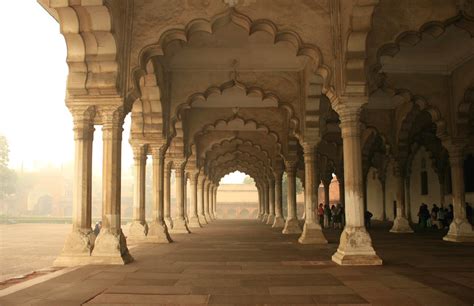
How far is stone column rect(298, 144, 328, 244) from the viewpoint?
15430 mm

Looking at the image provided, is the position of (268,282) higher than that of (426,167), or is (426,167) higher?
(426,167)

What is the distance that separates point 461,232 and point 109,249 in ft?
38.0

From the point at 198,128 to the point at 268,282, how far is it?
13.6 meters

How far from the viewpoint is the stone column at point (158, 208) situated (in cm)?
1602

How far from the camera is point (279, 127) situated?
20.7m

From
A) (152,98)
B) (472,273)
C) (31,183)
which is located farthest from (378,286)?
(31,183)

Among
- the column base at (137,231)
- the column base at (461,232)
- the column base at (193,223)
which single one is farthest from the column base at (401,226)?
the column base at (193,223)

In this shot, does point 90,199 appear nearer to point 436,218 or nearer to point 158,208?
point 158,208

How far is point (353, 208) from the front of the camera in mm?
10391

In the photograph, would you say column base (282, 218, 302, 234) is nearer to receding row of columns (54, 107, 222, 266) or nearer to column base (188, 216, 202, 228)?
column base (188, 216, 202, 228)

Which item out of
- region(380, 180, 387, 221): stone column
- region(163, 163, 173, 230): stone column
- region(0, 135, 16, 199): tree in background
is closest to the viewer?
region(163, 163, 173, 230): stone column

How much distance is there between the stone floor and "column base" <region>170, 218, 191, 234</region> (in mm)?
10331

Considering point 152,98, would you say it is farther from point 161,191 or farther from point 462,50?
point 462,50

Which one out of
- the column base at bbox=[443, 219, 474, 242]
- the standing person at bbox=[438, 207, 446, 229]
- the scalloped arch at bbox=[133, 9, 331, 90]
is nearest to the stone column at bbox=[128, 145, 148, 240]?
the scalloped arch at bbox=[133, 9, 331, 90]
